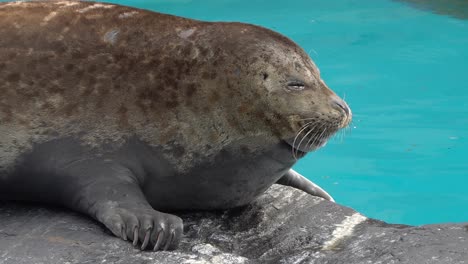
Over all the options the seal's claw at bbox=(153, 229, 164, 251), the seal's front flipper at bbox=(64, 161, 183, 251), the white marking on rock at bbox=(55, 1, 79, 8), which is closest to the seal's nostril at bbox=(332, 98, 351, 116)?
the seal's front flipper at bbox=(64, 161, 183, 251)

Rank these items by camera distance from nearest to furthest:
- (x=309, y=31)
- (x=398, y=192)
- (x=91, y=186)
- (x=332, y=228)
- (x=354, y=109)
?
1. (x=91, y=186)
2. (x=332, y=228)
3. (x=398, y=192)
4. (x=354, y=109)
5. (x=309, y=31)

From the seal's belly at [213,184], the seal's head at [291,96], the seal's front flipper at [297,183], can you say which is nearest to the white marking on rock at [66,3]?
the seal's head at [291,96]

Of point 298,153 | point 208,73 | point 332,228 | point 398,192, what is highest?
point 208,73

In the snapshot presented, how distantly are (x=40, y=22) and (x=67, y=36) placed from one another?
17cm

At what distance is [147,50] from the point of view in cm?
423

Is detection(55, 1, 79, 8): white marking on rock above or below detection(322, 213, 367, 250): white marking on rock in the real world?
above

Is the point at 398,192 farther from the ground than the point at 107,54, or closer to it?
closer to it

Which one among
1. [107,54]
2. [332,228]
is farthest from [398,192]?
[107,54]

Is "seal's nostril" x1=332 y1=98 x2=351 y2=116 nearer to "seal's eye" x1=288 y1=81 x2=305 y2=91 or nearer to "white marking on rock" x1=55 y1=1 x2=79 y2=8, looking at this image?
"seal's eye" x1=288 y1=81 x2=305 y2=91

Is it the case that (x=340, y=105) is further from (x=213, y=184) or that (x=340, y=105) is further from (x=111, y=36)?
(x=111, y=36)

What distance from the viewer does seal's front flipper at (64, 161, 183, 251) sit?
3633 mm

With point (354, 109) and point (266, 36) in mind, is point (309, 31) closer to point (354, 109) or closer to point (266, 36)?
point (354, 109)

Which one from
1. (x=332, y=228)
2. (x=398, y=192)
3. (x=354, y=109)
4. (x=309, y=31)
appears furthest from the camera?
(x=309, y=31)

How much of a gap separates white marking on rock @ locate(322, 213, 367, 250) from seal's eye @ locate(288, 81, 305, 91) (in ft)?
2.14
